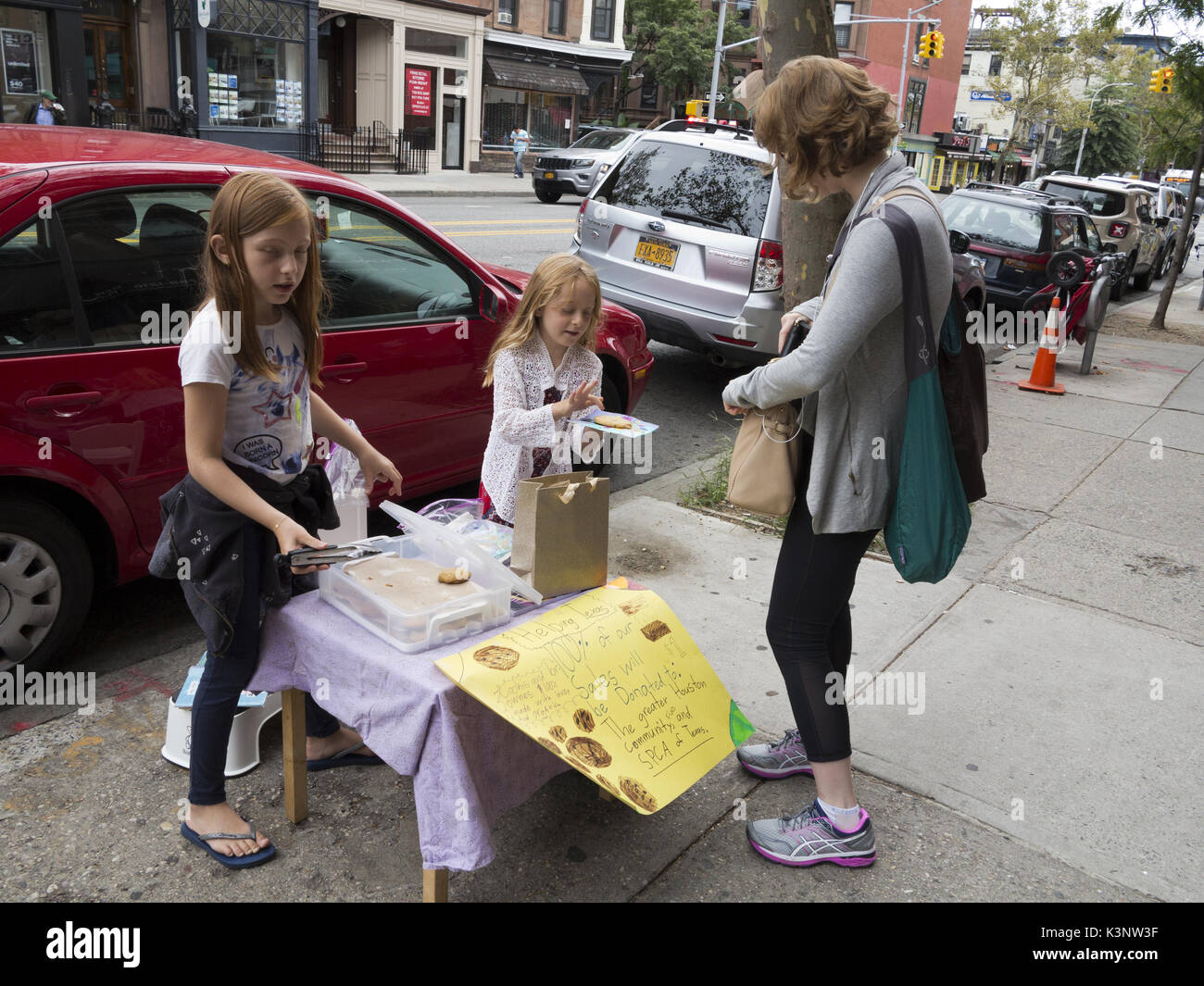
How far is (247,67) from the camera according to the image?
23.9 meters

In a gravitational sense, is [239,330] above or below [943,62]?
below

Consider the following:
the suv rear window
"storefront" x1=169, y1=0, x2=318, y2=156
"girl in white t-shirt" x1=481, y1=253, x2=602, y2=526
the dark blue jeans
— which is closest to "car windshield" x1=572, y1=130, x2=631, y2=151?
"storefront" x1=169, y1=0, x2=318, y2=156

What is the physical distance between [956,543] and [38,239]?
305 centimetres

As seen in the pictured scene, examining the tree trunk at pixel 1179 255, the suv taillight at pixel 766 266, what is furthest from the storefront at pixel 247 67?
the suv taillight at pixel 766 266

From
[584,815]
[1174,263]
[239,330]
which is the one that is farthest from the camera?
[1174,263]

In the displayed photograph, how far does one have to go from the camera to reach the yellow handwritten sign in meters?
2.28

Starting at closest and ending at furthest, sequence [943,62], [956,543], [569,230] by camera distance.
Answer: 1. [956,543]
2. [569,230]
3. [943,62]

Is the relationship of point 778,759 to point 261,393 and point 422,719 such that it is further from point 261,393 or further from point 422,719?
point 261,393

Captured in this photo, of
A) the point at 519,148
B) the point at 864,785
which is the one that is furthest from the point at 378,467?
the point at 519,148

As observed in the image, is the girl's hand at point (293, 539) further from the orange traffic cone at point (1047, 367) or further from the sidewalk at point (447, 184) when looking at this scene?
the sidewalk at point (447, 184)

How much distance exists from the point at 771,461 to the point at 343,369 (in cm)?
222
